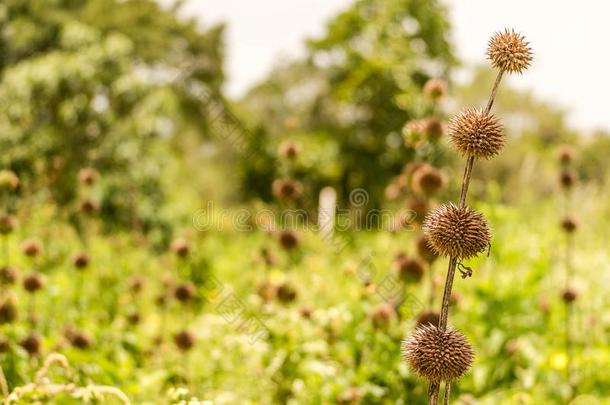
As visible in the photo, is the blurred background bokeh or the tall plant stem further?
the blurred background bokeh

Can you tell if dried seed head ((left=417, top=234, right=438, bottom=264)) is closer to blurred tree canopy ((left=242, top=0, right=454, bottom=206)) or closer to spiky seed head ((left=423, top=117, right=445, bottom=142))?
spiky seed head ((left=423, top=117, right=445, bottom=142))

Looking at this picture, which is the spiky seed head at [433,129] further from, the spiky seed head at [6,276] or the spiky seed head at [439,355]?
the spiky seed head at [6,276]

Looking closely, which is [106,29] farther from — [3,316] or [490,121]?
[490,121]

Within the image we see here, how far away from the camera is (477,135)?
1.40 meters

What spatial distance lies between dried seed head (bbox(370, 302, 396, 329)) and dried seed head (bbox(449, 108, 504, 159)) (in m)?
1.68

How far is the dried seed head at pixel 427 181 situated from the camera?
312 centimetres

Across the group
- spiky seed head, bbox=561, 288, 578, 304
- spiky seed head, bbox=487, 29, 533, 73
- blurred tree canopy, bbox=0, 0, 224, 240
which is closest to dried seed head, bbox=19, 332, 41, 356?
spiky seed head, bbox=487, 29, 533, 73

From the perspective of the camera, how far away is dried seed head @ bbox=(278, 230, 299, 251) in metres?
3.68

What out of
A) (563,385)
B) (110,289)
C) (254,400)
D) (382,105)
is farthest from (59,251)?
(382,105)

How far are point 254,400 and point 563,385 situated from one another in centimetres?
157

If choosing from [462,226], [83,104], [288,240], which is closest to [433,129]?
[288,240]

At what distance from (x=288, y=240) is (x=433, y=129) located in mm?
1075

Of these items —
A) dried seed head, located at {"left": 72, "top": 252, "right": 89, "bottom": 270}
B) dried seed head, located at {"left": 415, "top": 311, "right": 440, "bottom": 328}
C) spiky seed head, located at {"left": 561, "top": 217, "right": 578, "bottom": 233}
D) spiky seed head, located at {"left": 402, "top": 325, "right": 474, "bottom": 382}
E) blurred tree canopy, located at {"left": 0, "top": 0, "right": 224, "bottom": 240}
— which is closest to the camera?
spiky seed head, located at {"left": 402, "top": 325, "right": 474, "bottom": 382}

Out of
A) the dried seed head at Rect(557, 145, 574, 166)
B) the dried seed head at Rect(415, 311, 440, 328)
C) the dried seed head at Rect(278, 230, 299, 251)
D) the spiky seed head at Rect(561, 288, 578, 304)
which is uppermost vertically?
the dried seed head at Rect(557, 145, 574, 166)
